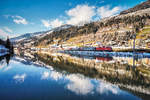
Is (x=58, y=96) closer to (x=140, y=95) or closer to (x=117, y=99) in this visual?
(x=117, y=99)

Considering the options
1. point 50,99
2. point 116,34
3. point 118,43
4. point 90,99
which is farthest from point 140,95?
point 116,34

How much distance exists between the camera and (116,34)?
106812mm

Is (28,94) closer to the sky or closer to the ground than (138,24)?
closer to the ground

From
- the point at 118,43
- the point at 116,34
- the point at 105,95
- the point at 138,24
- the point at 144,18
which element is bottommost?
the point at 105,95

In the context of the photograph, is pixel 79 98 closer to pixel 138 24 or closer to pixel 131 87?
pixel 131 87

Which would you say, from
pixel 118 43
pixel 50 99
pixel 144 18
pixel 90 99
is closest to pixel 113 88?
pixel 90 99

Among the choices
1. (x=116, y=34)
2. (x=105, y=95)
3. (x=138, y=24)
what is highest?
(x=138, y=24)

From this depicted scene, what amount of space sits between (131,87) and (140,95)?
6.70ft

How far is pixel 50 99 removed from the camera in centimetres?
932

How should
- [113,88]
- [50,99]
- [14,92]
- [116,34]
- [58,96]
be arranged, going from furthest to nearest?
[116,34] → [113,88] → [14,92] → [58,96] → [50,99]

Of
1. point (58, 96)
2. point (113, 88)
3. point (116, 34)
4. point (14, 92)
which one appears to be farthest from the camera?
point (116, 34)

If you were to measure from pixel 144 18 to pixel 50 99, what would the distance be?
13706 cm

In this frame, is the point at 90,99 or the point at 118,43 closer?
the point at 90,99

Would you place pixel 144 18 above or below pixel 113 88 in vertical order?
above
